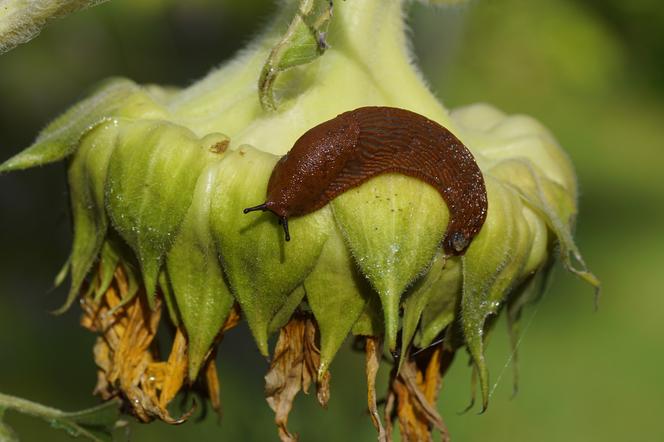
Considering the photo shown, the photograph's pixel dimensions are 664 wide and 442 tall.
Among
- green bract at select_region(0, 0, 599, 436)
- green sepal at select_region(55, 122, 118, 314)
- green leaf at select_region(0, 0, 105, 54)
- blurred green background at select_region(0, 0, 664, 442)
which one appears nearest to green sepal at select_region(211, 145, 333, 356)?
green bract at select_region(0, 0, 599, 436)

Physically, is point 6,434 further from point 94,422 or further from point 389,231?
point 389,231

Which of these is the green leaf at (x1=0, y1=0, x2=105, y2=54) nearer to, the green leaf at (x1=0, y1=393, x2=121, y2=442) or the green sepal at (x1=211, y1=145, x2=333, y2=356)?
the green sepal at (x1=211, y1=145, x2=333, y2=356)

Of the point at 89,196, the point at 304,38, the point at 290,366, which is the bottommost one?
the point at 290,366

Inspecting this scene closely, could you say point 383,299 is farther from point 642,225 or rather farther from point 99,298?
point 642,225

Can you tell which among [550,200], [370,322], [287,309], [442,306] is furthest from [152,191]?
[550,200]

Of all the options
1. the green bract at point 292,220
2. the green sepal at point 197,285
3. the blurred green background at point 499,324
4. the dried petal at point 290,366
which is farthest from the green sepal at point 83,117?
the blurred green background at point 499,324

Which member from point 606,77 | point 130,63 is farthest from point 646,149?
point 130,63
